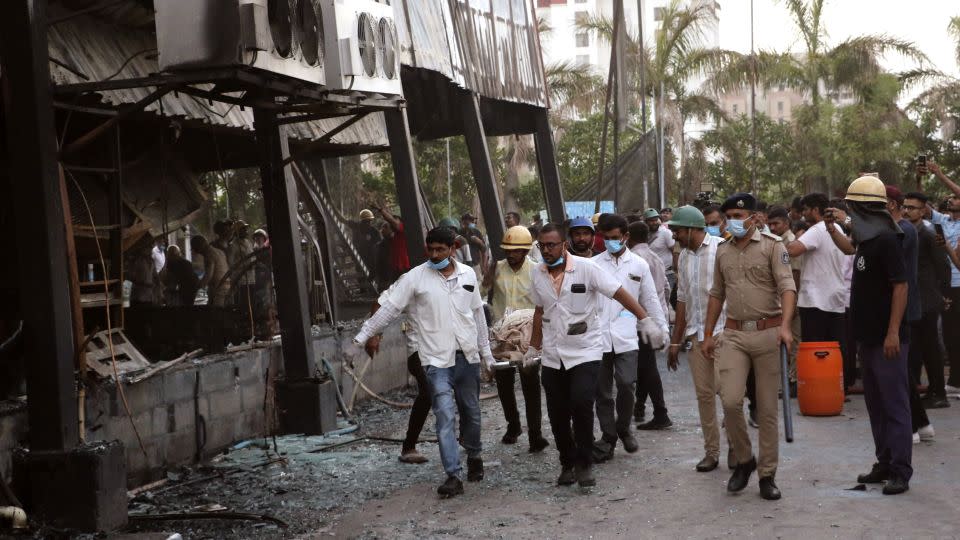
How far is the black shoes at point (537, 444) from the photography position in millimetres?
10055

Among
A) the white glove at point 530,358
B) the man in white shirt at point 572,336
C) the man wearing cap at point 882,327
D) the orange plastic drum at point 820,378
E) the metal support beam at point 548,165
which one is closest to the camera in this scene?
the man wearing cap at point 882,327

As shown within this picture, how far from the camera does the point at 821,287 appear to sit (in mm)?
11625

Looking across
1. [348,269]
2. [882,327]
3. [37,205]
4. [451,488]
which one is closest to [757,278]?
[882,327]

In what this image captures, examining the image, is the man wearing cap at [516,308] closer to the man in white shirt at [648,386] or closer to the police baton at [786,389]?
the man in white shirt at [648,386]

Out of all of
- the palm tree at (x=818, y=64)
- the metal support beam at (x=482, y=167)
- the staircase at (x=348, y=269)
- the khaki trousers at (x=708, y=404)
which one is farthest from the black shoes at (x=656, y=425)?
the palm tree at (x=818, y=64)

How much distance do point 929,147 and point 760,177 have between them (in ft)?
31.1

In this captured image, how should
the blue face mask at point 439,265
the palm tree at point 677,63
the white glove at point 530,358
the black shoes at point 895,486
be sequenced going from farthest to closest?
the palm tree at point 677,63 < the white glove at point 530,358 < the blue face mask at point 439,265 < the black shoes at point 895,486

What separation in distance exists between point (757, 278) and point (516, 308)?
3328 millimetres

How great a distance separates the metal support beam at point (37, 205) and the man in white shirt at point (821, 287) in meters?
7.22

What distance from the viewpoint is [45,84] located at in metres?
7.50

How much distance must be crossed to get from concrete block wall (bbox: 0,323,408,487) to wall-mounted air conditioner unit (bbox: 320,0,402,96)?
2748 mm

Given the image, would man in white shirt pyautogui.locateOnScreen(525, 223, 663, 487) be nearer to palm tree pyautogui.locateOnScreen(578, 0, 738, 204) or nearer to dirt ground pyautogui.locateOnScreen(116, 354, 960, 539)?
dirt ground pyautogui.locateOnScreen(116, 354, 960, 539)

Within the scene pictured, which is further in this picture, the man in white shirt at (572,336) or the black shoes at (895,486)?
the man in white shirt at (572,336)

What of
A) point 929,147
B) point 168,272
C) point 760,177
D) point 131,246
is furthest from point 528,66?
point 760,177
